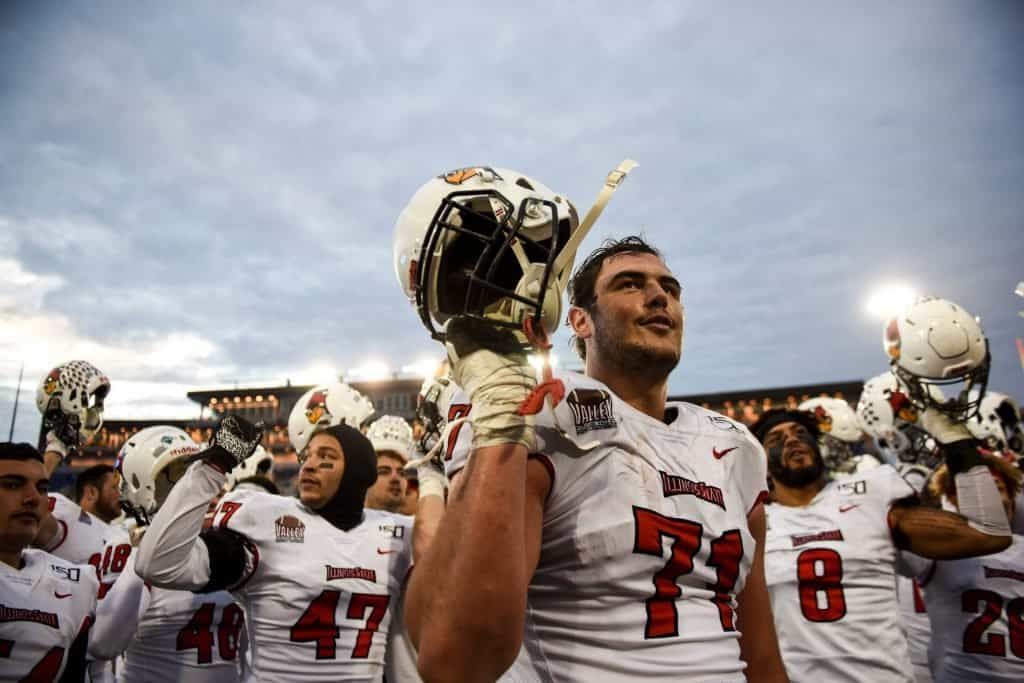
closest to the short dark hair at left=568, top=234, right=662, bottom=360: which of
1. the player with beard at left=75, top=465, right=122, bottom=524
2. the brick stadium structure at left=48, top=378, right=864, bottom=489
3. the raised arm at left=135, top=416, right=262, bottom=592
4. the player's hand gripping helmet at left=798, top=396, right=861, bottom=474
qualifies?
the raised arm at left=135, top=416, right=262, bottom=592

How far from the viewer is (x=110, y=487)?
275 inches

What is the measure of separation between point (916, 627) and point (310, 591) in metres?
6.72

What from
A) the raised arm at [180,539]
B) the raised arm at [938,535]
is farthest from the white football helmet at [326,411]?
the raised arm at [938,535]

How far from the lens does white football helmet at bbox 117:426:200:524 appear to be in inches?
207

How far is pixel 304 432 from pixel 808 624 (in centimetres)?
547

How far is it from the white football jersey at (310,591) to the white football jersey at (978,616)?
424 centimetres

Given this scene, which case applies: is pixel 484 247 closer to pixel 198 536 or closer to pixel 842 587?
pixel 198 536

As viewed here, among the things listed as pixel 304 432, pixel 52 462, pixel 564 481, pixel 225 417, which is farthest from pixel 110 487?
pixel 564 481

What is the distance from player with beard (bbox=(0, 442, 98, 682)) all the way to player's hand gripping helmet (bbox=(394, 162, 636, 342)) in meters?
3.89

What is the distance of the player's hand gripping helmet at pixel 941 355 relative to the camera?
4.04 m

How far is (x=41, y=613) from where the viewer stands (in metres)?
3.90

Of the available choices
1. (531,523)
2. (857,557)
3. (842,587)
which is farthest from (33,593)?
(857,557)

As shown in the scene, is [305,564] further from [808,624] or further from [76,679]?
[808,624]

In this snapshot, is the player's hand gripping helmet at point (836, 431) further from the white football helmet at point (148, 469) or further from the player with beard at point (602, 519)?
the white football helmet at point (148, 469)
